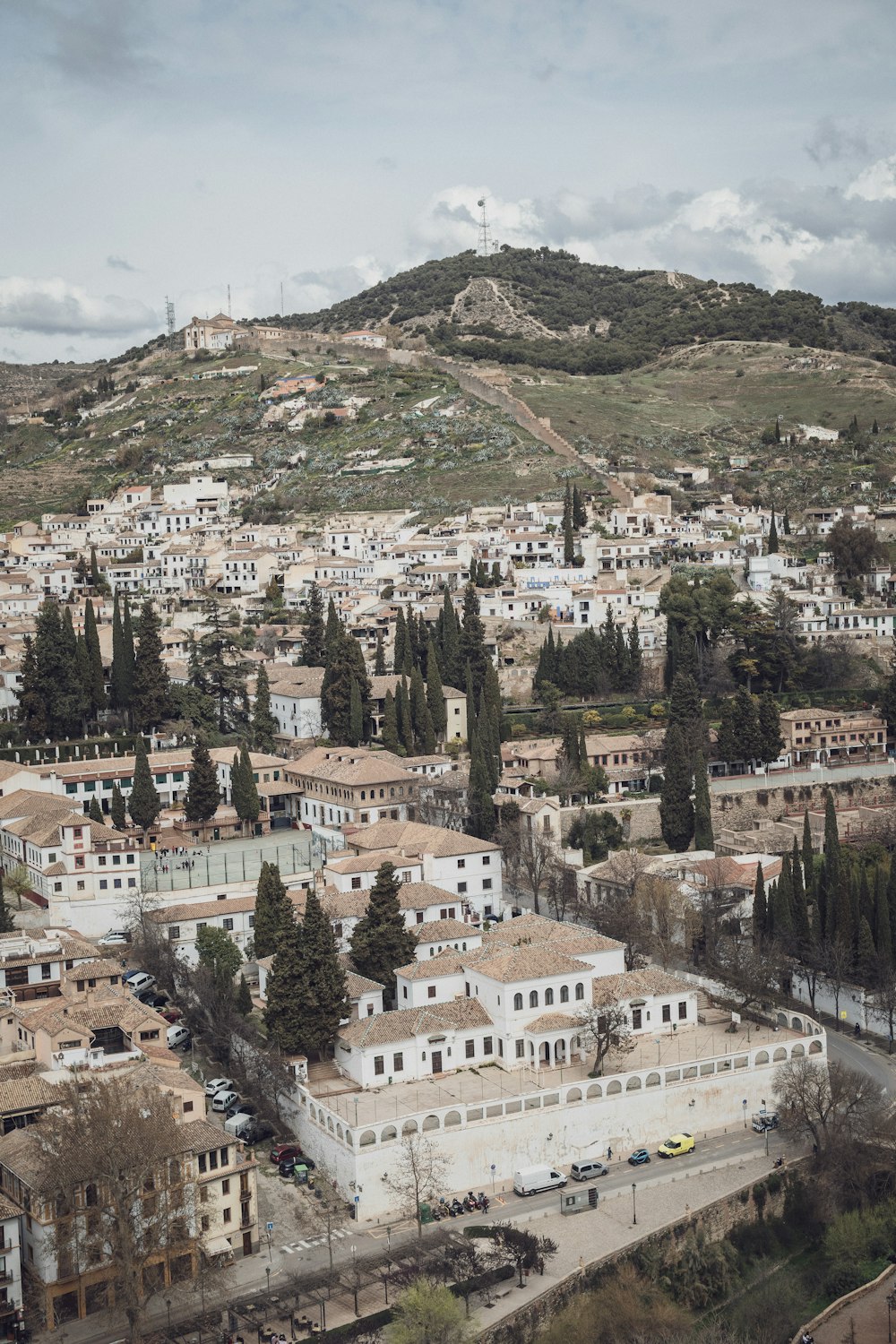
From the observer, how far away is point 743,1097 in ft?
116

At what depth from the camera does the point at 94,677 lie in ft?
186

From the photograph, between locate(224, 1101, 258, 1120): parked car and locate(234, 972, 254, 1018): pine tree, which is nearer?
locate(224, 1101, 258, 1120): parked car

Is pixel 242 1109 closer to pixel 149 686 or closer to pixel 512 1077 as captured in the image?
pixel 512 1077

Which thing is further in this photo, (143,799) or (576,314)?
(576,314)

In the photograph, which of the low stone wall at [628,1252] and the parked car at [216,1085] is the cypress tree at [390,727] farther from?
the low stone wall at [628,1252]

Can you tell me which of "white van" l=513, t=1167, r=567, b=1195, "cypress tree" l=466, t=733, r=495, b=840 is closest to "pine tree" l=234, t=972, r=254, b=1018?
"white van" l=513, t=1167, r=567, b=1195

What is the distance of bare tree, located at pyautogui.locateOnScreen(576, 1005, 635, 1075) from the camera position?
34750 mm

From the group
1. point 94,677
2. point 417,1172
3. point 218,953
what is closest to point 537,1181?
point 417,1172

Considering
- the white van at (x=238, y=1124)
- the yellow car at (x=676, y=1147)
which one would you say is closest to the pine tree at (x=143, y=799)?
the white van at (x=238, y=1124)

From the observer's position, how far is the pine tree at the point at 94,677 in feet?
186

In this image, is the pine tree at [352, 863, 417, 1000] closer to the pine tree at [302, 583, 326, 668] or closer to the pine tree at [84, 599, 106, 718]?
the pine tree at [84, 599, 106, 718]

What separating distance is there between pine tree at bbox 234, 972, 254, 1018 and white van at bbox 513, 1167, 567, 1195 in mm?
7947

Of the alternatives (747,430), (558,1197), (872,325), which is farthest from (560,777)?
(872,325)

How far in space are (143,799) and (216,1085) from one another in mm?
14807
